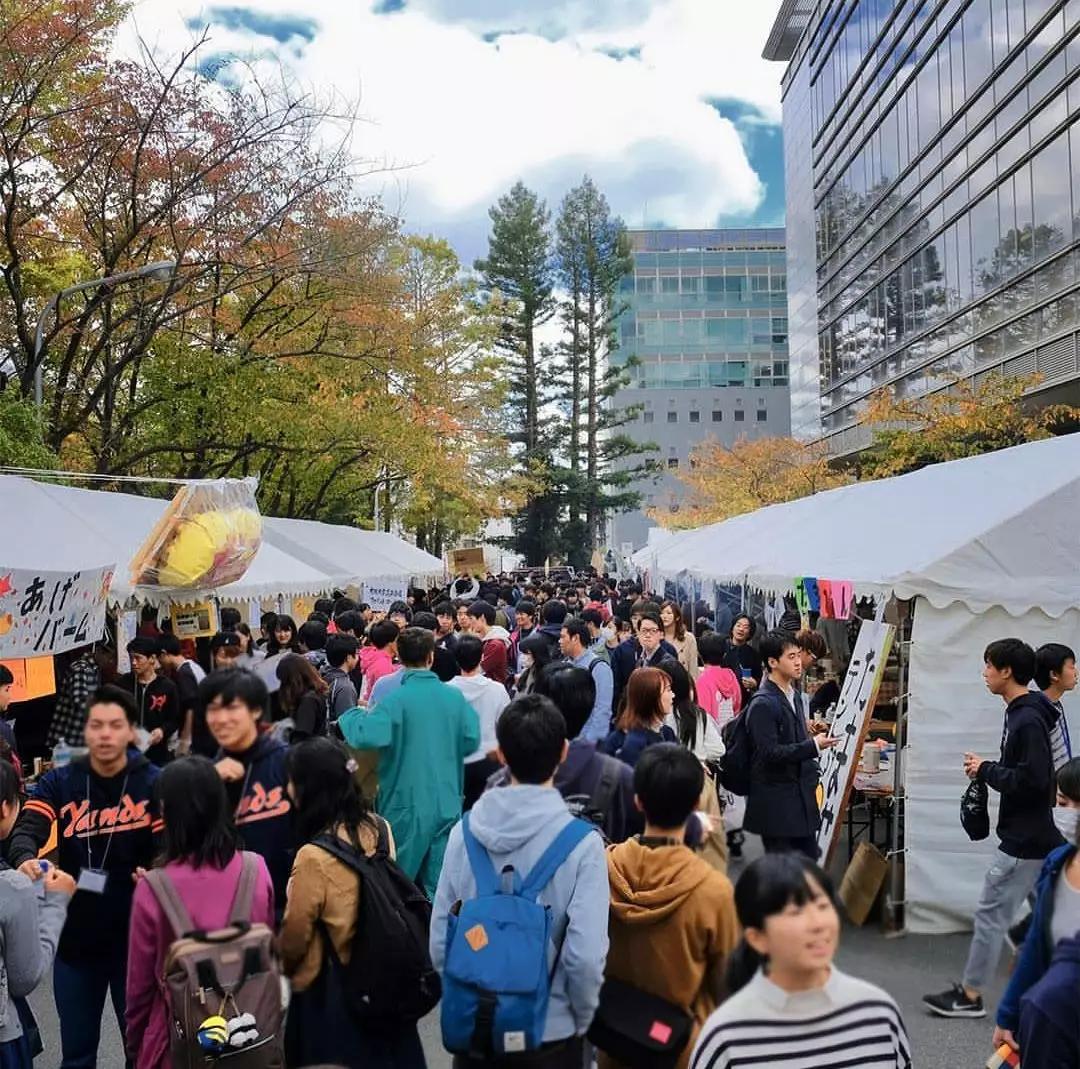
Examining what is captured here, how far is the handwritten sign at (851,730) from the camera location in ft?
21.3

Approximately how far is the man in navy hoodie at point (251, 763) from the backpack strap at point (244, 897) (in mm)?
646

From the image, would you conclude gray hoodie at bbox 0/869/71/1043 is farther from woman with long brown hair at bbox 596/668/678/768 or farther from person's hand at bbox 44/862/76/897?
woman with long brown hair at bbox 596/668/678/768

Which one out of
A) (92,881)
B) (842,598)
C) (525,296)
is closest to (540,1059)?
(92,881)

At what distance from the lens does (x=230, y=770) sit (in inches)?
138

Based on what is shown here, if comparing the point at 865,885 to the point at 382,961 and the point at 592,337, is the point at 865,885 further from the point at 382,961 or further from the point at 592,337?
the point at 592,337

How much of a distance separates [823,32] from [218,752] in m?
45.4

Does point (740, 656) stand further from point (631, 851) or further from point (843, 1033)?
point (843, 1033)

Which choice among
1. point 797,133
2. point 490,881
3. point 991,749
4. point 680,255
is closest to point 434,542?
point 797,133

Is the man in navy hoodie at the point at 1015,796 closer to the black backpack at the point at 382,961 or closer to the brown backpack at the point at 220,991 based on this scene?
the black backpack at the point at 382,961

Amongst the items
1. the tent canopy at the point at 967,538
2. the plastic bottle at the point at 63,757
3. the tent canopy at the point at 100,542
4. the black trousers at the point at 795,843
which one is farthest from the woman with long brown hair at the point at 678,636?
the plastic bottle at the point at 63,757

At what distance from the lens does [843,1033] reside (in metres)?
1.96

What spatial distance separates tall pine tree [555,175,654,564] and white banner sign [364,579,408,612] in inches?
1342

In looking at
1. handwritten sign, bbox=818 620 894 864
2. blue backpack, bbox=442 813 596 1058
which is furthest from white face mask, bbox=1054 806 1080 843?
blue backpack, bbox=442 813 596 1058

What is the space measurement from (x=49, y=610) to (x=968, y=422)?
16712 millimetres
